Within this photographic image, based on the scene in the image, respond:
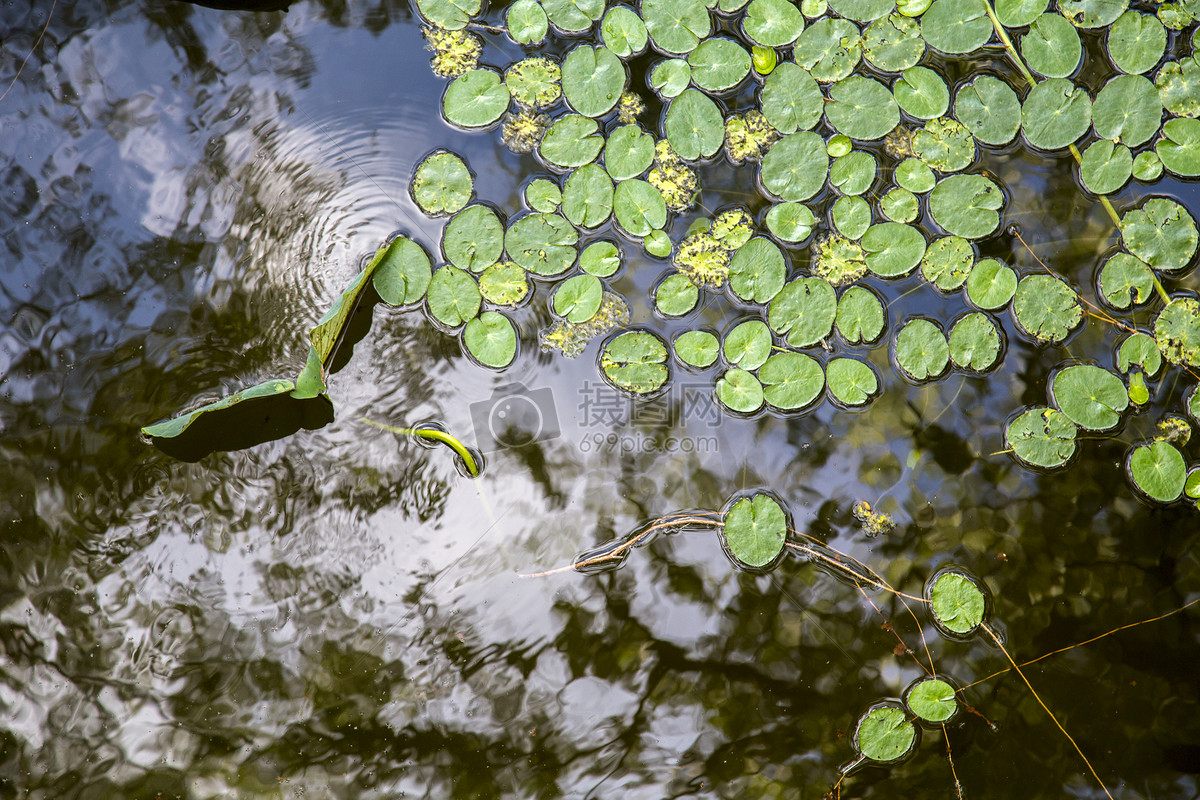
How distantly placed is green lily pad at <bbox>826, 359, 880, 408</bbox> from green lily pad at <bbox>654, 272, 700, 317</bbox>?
600 mm


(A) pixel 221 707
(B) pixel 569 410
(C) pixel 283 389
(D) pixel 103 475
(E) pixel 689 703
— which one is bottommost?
(E) pixel 689 703

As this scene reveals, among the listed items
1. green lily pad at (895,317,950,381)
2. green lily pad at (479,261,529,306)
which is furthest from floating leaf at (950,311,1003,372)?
green lily pad at (479,261,529,306)

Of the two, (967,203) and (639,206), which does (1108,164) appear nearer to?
(967,203)

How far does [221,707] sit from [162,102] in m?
2.48

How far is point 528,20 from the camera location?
2605 mm

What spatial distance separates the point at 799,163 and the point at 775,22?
0.56 meters

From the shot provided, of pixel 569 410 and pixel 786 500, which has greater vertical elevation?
pixel 569 410

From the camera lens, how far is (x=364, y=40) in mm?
2695

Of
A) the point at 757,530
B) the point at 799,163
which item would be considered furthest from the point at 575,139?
the point at 757,530

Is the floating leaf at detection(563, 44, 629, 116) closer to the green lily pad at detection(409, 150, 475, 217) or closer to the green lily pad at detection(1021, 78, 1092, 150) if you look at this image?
the green lily pad at detection(409, 150, 475, 217)

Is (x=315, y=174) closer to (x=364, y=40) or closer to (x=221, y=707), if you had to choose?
(x=364, y=40)

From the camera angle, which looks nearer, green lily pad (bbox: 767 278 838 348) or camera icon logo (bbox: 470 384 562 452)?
green lily pad (bbox: 767 278 838 348)

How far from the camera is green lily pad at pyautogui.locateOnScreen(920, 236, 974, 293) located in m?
2.57

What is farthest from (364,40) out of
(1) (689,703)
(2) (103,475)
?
(1) (689,703)
